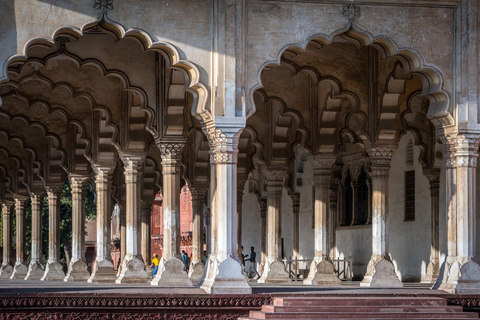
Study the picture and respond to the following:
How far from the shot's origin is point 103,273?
21891 millimetres

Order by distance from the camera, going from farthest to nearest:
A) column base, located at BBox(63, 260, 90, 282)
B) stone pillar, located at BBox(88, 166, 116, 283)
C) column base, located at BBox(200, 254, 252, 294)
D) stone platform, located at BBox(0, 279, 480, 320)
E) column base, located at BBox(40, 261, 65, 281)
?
1. column base, located at BBox(40, 261, 65, 281)
2. column base, located at BBox(63, 260, 90, 282)
3. stone pillar, located at BBox(88, 166, 116, 283)
4. column base, located at BBox(200, 254, 252, 294)
5. stone platform, located at BBox(0, 279, 480, 320)

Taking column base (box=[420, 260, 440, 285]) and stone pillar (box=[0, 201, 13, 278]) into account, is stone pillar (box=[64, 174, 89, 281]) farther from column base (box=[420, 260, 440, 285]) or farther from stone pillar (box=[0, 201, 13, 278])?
column base (box=[420, 260, 440, 285])

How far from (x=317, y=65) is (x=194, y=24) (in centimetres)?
431

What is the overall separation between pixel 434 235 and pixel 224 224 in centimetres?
783

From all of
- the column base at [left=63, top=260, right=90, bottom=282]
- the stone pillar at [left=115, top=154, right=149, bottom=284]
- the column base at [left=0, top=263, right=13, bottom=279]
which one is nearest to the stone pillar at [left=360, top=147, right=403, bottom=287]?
the stone pillar at [left=115, top=154, right=149, bottom=284]

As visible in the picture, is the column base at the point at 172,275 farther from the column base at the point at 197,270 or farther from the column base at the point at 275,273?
the column base at the point at 197,270

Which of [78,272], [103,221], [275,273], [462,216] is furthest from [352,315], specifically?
[78,272]

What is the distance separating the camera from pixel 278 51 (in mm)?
15789

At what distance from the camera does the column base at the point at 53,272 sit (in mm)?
25484

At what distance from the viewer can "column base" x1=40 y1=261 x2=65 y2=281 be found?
83.6 ft

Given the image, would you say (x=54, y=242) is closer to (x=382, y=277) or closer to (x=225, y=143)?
(x=382, y=277)

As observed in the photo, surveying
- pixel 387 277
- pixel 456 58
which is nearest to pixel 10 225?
pixel 387 277

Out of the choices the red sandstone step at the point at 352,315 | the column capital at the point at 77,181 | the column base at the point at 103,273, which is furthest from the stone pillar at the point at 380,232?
the column capital at the point at 77,181

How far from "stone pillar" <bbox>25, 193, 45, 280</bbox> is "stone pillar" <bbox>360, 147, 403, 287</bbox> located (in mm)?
10840
